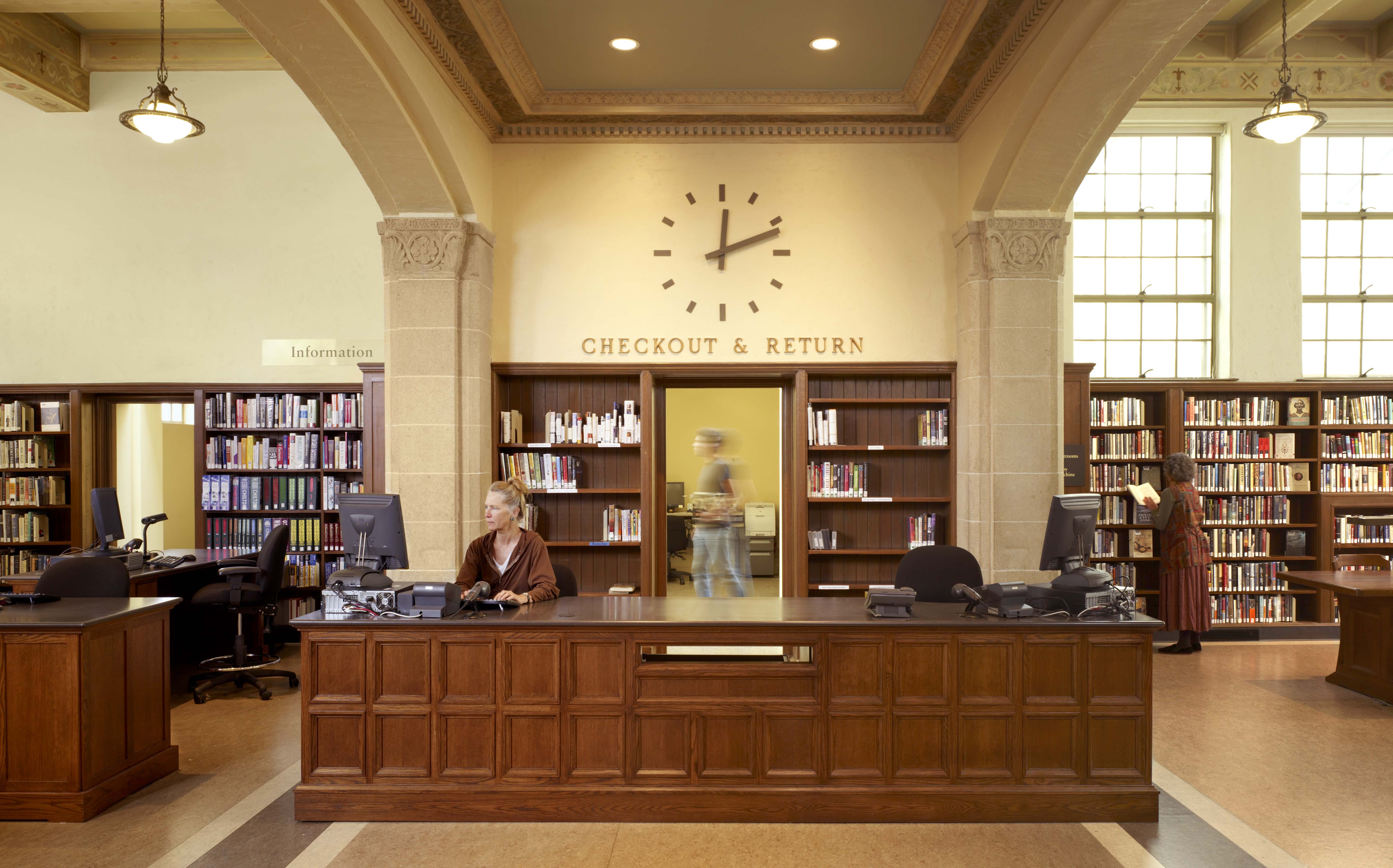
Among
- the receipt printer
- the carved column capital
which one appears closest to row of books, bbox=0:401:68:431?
the carved column capital

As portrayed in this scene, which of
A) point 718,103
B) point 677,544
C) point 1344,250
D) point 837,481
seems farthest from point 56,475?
point 1344,250

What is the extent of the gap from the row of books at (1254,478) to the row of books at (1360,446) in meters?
0.33

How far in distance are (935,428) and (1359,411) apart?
14.8 feet

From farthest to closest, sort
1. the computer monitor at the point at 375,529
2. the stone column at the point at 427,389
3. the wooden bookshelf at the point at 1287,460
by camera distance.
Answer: the wooden bookshelf at the point at 1287,460 → the stone column at the point at 427,389 → the computer monitor at the point at 375,529

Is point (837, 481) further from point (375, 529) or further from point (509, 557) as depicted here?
point (375, 529)

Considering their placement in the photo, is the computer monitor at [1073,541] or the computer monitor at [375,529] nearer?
the computer monitor at [1073,541]

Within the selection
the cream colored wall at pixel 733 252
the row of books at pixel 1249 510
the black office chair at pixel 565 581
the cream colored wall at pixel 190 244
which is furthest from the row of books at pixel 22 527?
the row of books at pixel 1249 510

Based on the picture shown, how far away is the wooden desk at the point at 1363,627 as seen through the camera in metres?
5.64

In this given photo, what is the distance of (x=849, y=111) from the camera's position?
6559 mm

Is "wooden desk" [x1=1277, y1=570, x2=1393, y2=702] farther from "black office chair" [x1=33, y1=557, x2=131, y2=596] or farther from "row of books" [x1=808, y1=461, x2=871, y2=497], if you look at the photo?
"black office chair" [x1=33, y1=557, x2=131, y2=596]

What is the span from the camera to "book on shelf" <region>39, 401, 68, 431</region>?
8109 millimetres

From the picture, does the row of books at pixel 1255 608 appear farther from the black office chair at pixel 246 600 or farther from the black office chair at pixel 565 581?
the black office chair at pixel 246 600

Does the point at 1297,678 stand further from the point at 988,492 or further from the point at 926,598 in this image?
the point at 926,598

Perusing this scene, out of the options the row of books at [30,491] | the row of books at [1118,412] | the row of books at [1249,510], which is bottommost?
the row of books at [1249,510]
